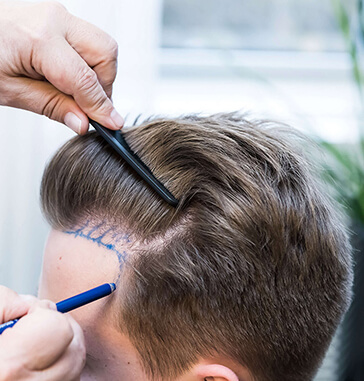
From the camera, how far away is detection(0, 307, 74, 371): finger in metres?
0.58

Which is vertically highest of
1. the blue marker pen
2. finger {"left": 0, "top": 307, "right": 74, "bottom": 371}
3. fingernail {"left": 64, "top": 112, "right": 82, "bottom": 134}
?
fingernail {"left": 64, "top": 112, "right": 82, "bottom": 134}

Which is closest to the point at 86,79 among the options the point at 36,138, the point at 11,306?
the point at 11,306

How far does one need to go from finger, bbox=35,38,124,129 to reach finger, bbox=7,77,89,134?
0.03 metres

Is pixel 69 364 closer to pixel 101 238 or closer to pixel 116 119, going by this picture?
pixel 101 238

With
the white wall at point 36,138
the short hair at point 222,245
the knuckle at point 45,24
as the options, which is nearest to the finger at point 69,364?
the short hair at point 222,245

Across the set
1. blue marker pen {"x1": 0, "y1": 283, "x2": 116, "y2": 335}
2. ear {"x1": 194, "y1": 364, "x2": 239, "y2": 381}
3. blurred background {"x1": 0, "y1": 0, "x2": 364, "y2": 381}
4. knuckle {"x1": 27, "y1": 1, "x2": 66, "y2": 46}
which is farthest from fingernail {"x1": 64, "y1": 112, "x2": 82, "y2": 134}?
blurred background {"x1": 0, "y1": 0, "x2": 364, "y2": 381}

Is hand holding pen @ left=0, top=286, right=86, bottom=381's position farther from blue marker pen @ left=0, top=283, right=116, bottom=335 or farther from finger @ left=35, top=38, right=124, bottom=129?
finger @ left=35, top=38, right=124, bottom=129

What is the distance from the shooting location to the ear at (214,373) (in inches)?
29.1

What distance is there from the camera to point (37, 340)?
1.90ft

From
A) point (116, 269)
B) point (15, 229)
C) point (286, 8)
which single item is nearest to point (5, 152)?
point (15, 229)

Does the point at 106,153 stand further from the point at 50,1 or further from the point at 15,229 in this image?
the point at 15,229

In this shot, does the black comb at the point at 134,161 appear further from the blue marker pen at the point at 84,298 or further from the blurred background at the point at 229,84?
the blurred background at the point at 229,84

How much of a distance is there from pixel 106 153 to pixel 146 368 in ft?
1.23

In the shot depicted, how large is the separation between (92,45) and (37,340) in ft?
1.58
